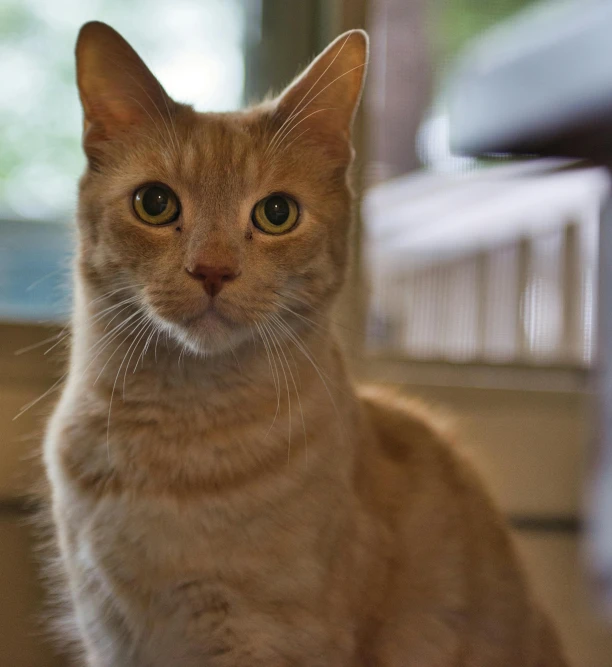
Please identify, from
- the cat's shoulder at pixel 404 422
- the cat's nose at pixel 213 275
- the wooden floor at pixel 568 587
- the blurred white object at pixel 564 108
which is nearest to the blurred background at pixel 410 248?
the wooden floor at pixel 568 587

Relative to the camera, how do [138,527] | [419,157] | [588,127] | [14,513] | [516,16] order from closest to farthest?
1. [138,527]
2. [588,127]
3. [14,513]
4. [516,16]
5. [419,157]

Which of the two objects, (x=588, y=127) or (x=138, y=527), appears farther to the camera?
(x=588, y=127)

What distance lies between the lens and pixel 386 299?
76.4 inches

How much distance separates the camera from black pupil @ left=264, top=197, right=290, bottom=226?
109 centimetres

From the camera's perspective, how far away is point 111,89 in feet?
3.58

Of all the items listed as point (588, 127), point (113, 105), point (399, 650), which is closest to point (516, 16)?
point (588, 127)

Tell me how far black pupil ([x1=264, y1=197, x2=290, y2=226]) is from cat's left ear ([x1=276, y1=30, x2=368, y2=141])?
0.41ft

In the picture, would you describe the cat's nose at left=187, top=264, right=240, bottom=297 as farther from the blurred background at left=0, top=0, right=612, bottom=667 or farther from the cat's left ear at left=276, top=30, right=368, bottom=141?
the blurred background at left=0, top=0, right=612, bottom=667

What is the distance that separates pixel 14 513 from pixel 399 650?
2.79 feet

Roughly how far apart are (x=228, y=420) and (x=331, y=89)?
0.51 meters

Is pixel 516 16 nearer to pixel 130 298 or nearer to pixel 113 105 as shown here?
pixel 113 105

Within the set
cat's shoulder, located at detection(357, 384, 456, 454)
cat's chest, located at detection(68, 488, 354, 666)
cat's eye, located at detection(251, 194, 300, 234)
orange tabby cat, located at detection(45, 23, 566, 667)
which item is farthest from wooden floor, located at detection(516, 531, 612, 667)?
→ cat's eye, located at detection(251, 194, 300, 234)

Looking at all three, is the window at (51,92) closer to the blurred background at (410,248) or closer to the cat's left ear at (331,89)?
the blurred background at (410,248)

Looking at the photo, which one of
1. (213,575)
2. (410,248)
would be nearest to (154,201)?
(213,575)
